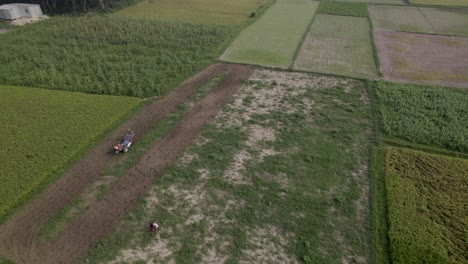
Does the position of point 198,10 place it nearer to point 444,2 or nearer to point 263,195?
point 263,195

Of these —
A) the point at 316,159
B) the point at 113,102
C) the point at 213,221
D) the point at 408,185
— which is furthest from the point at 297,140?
the point at 113,102

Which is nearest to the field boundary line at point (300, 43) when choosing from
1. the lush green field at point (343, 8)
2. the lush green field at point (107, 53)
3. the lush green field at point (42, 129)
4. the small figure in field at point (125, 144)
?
the lush green field at point (343, 8)

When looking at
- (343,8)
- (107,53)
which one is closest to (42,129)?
(107,53)

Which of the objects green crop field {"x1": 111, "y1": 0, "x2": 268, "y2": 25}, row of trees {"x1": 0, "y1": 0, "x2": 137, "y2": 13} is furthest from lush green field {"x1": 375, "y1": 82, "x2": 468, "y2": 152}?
row of trees {"x1": 0, "y1": 0, "x2": 137, "y2": 13}

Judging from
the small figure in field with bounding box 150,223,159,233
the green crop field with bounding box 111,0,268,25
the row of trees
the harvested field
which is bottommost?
the small figure in field with bounding box 150,223,159,233

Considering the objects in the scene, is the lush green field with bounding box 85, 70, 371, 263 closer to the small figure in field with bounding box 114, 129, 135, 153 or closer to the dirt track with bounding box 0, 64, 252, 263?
the dirt track with bounding box 0, 64, 252, 263

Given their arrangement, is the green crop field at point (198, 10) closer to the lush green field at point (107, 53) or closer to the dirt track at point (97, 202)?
the lush green field at point (107, 53)
